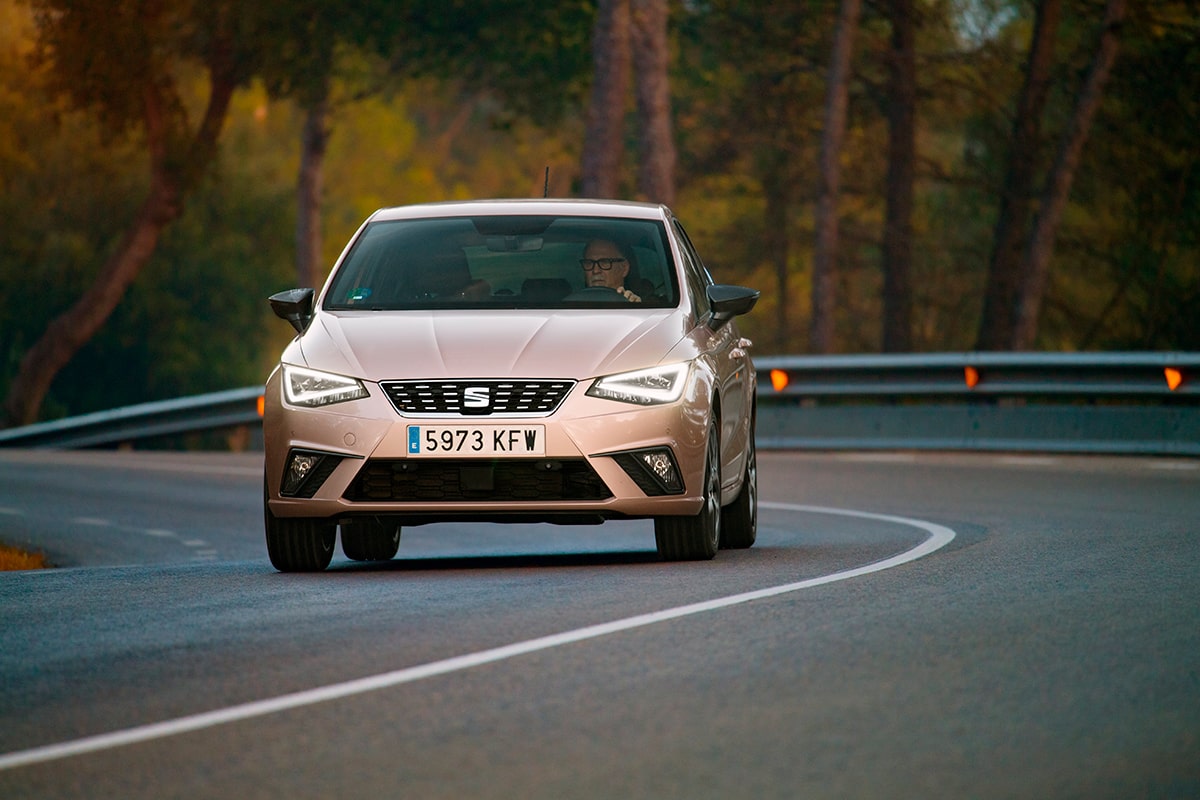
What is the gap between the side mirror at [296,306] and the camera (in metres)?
11.2

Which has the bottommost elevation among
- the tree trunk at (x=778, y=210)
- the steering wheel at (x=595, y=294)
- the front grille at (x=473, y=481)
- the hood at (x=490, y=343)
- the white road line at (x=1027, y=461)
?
the white road line at (x=1027, y=461)

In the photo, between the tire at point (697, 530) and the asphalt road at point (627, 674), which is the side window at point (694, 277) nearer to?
the tire at point (697, 530)

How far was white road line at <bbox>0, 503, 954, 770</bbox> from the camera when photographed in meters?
6.11

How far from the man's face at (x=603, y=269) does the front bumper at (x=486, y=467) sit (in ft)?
4.10

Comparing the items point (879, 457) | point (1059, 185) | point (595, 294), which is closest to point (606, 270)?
point (595, 294)

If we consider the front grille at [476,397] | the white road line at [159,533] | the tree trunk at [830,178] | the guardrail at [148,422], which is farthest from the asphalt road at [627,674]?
the tree trunk at [830,178]

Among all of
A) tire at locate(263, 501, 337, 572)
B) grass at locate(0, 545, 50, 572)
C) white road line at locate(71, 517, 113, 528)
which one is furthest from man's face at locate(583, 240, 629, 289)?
white road line at locate(71, 517, 113, 528)

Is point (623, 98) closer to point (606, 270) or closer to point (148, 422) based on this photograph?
point (148, 422)


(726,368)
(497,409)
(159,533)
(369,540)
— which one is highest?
(726,368)

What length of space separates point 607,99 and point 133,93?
10.6 meters

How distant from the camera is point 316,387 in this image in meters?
10.4

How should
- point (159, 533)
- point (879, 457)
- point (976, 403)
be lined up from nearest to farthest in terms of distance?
1. point (159, 533)
2. point (879, 457)
3. point (976, 403)

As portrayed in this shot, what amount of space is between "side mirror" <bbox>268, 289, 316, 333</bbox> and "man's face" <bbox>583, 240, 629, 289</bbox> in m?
1.40

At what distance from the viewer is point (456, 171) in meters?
102
